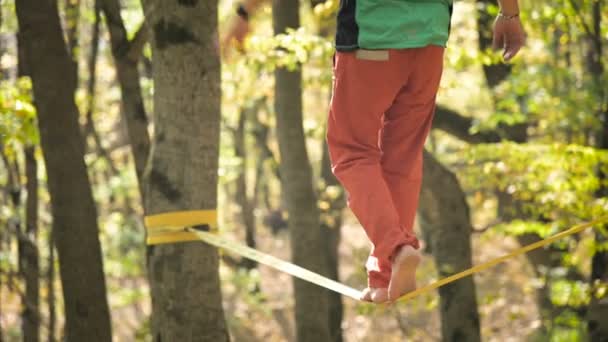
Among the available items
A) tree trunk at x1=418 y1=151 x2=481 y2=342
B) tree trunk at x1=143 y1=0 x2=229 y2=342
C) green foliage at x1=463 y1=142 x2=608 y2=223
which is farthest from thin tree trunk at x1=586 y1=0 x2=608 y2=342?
tree trunk at x1=143 y1=0 x2=229 y2=342

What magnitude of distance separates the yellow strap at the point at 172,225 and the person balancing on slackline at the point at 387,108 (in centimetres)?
98

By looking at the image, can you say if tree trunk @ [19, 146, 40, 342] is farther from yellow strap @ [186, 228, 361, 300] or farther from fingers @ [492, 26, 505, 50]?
fingers @ [492, 26, 505, 50]

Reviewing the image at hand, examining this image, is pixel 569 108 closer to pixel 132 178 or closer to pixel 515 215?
pixel 515 215

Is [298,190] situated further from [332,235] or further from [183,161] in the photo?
[332,235]

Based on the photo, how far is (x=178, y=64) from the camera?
15.6ft

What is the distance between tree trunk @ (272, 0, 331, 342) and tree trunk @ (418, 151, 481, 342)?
159 centimetres

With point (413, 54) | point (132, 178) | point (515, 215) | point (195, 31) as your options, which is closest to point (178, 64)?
point (195, 31)

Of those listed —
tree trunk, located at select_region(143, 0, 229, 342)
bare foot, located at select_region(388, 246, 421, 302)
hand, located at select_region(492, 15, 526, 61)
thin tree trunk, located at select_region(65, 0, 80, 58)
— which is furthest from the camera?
thin tree trunk, located at select_region(65, 0, 80, 58)

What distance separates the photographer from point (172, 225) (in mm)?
4719

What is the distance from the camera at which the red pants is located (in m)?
3.85

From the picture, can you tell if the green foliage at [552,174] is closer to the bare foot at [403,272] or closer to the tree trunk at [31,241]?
the tree trunk at [31,241]

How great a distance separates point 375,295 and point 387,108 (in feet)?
2.45

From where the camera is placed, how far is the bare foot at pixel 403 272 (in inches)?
147

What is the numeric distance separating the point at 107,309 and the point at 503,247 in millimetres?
26398
